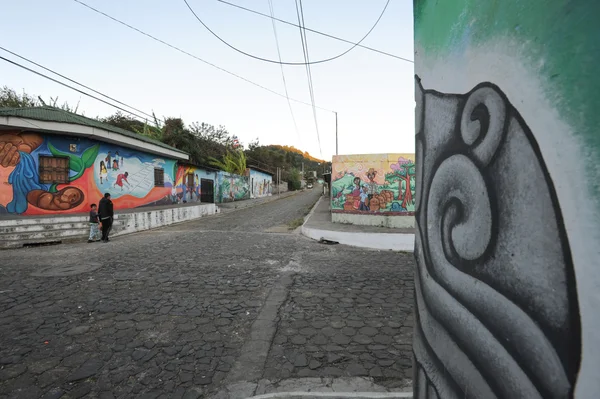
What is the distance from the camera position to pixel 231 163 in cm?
3127

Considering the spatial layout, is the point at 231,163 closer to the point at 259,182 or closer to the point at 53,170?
the point at 259,182

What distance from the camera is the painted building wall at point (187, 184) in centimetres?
2028

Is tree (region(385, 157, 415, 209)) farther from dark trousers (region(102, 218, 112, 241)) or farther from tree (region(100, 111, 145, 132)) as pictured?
tree (region(100, 111, 145, 132))

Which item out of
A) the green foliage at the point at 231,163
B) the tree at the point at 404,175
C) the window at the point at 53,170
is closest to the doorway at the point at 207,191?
the green foliage at the point at 231,163

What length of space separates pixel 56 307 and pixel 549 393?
564 cm

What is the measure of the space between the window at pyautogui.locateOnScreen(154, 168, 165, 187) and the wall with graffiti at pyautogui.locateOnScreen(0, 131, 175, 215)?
1775 mm

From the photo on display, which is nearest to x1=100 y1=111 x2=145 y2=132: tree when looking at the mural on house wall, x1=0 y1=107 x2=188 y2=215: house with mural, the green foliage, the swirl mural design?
the green foliage

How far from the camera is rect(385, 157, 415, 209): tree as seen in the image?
38.3ft

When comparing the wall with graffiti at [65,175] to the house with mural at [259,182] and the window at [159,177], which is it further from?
the house with mural at [259,182]

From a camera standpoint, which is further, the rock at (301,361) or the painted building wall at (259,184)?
the painted building wall at (259,184)

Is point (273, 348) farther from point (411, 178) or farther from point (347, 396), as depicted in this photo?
point (411, 178)

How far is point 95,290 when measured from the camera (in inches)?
204

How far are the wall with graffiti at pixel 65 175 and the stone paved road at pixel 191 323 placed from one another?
6.37 m

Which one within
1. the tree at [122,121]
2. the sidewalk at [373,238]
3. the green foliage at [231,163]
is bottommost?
the sidewalk at [373,238]
